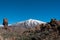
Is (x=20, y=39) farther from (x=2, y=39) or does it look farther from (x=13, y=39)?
(x=2, y=39)

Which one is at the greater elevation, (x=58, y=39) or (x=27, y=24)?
(x=27, y=24)

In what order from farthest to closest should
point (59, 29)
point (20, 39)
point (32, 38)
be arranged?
point (59, 29)
point (32, 38)
point (20, 39)

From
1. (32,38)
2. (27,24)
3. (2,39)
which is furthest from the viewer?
(27,24)

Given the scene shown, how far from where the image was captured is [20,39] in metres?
14.8

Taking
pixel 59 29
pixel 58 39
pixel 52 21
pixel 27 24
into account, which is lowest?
pixel 58 39

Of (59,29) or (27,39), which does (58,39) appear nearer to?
(27,39)

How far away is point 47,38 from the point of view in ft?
51.1

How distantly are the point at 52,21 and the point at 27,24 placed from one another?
99.0 feet

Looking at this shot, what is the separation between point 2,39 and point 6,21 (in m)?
22.7

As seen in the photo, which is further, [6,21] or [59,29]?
[6,21]

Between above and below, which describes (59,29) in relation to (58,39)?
above

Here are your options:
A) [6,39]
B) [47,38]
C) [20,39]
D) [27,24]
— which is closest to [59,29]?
[47,38]

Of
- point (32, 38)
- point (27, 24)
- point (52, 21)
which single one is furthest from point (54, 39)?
point (27, 24)

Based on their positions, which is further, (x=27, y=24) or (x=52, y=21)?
(x=27, y=24)
